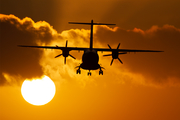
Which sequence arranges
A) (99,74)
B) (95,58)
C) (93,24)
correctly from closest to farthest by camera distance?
(95,58) → (99,74) → (93,24)

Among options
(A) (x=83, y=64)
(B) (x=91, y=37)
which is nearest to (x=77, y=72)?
(A) (x=83, y=64)

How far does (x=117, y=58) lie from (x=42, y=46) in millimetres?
14861

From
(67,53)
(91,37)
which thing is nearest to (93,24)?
(91,37)

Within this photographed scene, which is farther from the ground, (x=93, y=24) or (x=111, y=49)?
(x=93, y=24)

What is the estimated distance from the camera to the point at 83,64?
48188 millimetres

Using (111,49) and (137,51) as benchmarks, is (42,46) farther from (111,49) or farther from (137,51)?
(137,51)

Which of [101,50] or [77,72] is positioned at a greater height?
[101,50]

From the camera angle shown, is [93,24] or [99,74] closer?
[99,74]

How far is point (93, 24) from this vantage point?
54.0 m

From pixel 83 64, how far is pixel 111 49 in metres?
7.12

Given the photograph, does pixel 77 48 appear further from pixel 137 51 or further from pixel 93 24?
pixel 137 51

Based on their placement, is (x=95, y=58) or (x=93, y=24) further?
(x=93, y=24)

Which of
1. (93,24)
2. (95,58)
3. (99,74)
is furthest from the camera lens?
(93,24)

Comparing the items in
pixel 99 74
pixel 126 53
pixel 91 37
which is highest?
pixel 91 37
